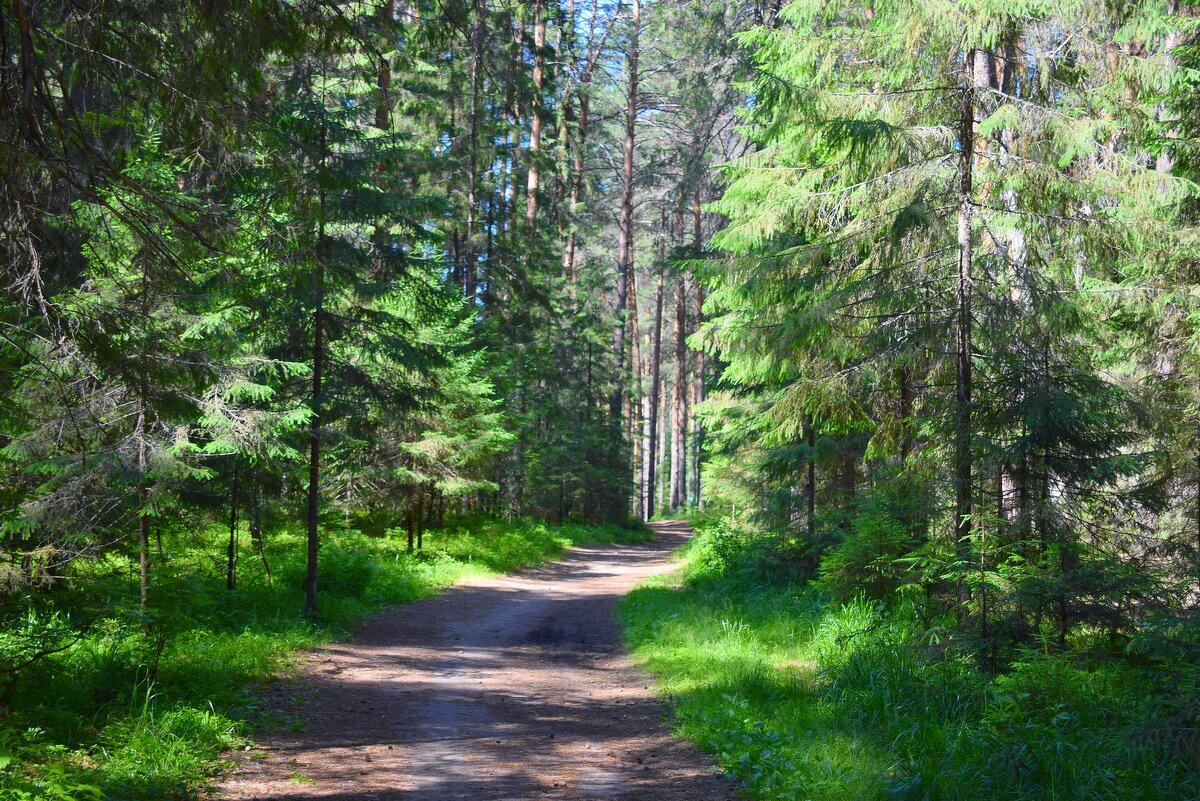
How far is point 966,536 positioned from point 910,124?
491 centimetres

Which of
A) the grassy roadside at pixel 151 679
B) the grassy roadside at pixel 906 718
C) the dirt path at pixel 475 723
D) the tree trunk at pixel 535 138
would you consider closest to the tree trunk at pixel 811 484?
the grassy roadside at pixel 906 718

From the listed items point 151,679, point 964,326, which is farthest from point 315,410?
point 964,326

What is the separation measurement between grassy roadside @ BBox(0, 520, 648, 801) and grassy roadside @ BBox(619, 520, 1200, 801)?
4097 millimetres

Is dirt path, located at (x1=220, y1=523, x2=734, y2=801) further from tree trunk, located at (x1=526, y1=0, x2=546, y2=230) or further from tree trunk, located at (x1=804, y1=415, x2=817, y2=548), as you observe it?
tree trunk, located at (x1=526, y1=0, x2=546, y2=230)

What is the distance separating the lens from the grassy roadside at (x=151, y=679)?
547 cm

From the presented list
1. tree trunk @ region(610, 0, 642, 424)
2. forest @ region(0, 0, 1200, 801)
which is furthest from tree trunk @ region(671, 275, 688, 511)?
forest @ region(0, 0, 1200, 801)

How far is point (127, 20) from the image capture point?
514 centimetres

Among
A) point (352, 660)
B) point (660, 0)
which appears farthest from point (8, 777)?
point (660, 0)

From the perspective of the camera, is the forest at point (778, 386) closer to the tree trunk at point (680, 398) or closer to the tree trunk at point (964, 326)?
the tree trunk at point (964, 326)

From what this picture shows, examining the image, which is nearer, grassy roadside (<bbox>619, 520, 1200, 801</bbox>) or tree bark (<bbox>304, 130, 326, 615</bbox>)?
grassy roadside (<bbox>619, 520, 1200, 801</bbox>)

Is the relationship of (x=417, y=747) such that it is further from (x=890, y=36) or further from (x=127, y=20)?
(x=890, y=36)

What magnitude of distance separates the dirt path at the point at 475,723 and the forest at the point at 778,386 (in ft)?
1.44

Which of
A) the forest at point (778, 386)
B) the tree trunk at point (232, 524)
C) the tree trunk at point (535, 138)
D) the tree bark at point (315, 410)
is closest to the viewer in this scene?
the forest at point (778, 386)

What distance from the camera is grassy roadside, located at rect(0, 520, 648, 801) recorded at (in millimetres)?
5473
